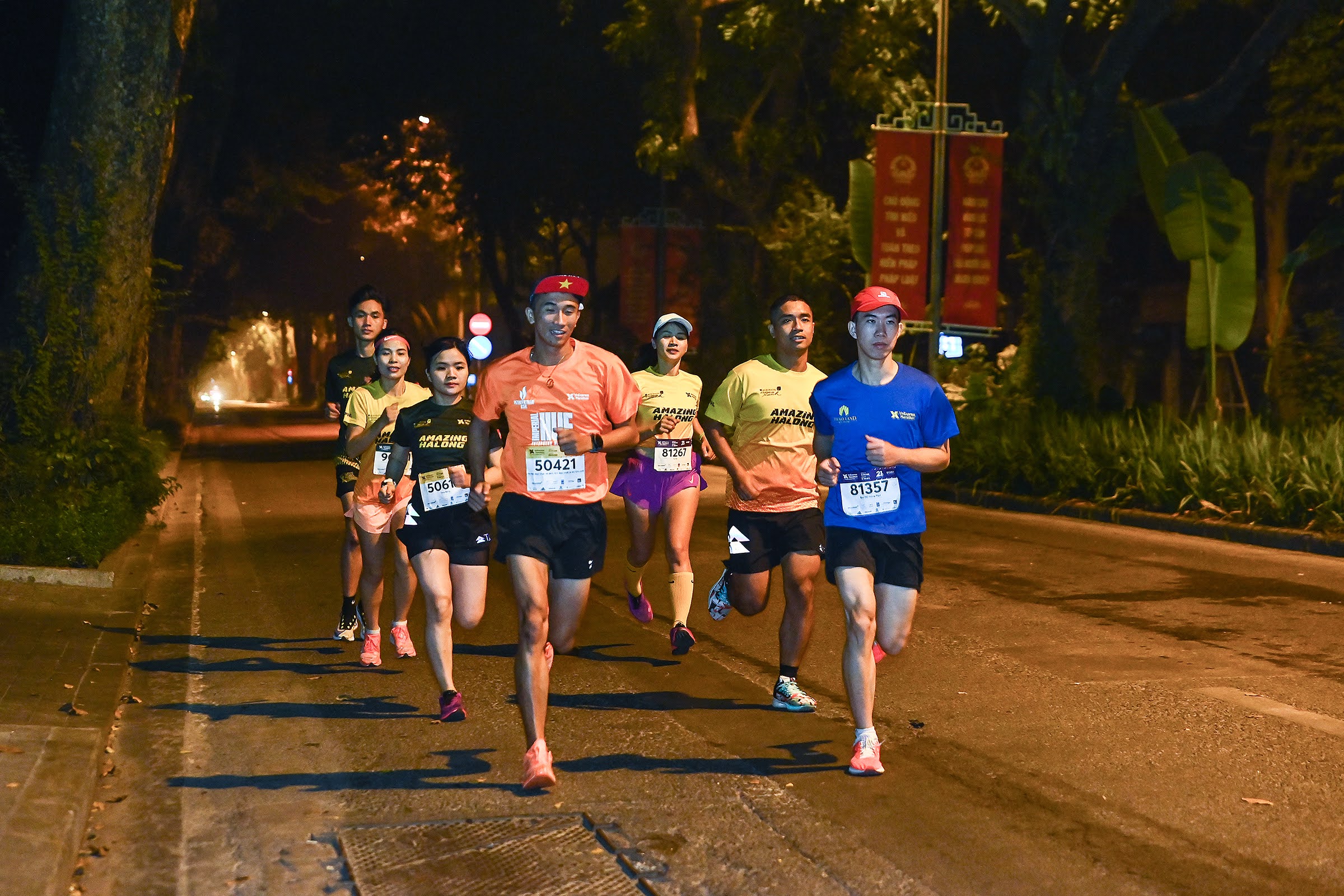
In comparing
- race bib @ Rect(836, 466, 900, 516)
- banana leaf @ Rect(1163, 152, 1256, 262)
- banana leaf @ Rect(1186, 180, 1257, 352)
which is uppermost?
banana leaf @ Rect(1163, 152, 1256, 262)

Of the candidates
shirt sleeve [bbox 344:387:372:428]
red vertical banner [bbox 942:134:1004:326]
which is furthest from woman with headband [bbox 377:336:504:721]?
red vertical banner [bbox 942:134:1004:326]

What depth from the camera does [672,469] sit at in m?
9.41

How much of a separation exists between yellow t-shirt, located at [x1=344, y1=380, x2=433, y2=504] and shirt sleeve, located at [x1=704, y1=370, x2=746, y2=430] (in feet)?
5.11

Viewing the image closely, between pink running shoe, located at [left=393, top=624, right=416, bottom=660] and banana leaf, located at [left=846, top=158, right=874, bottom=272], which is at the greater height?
banana leaf, located at [left=846, top=158, right=874, bottom=272]

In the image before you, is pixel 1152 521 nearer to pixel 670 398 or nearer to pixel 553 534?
pixel 670 398

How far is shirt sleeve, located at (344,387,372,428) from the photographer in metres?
8.90

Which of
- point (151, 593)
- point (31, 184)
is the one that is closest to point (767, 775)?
point (151, 593)

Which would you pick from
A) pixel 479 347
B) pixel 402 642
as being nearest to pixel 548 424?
pixel 402 642

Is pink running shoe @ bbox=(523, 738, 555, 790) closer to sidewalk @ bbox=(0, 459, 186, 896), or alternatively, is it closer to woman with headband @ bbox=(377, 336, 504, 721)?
woman with headband @ bbox=(377, 336, 504, 721)

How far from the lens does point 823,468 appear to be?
6449 mm

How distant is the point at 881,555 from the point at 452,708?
7.22 ft

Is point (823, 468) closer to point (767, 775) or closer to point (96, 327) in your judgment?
point (767, 775)

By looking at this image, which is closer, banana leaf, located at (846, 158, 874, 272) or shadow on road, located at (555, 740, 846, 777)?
shadow on road, located at (555, 740, 846, 777)

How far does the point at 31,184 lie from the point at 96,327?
5.80 ft
